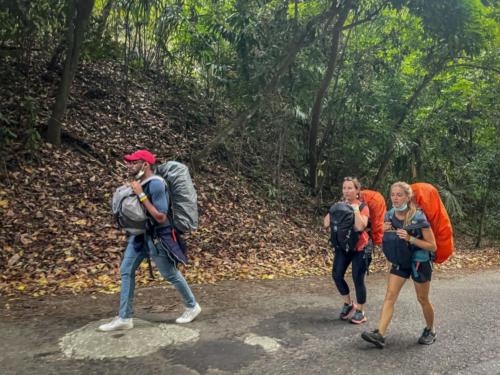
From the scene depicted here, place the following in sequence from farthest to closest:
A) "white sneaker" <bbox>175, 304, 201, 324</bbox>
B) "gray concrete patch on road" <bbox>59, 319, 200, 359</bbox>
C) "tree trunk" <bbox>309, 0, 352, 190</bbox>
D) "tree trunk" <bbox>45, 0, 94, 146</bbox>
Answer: "tree trunk" <bbox>309, 0, 352, 190</bbox> < "tree trunk" <bbox>45, 0, 94, 146</bbox> < "white sneaker" <bbox>175, 304, 201, 324</bbox> < "gray concrete patch on road" <bbox>59, 319, 200, 359</bbox>

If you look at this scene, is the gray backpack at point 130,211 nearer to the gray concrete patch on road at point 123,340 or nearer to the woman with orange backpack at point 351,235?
the gray concrete patch on road at point 123,340

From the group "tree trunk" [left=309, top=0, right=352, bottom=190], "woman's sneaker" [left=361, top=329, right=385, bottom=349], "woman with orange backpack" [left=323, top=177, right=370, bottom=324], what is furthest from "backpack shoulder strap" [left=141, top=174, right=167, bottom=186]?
"tree trunk" [left=309, top=0, right=352, bottom=190]

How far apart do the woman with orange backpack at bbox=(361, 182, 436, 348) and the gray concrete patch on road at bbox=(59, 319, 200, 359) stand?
1.93 m

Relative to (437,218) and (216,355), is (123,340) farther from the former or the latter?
(437,218)

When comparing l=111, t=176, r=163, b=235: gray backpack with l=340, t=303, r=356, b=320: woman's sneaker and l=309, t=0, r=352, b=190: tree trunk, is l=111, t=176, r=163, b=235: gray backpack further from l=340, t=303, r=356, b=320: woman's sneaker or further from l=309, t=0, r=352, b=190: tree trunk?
l=309, t=0, r=352, b=190: tree trunk

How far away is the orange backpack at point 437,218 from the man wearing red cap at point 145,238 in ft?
8.29

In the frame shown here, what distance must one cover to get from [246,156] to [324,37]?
4.12 metres

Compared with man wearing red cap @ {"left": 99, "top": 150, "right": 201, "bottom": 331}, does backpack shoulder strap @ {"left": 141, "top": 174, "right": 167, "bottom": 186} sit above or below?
above

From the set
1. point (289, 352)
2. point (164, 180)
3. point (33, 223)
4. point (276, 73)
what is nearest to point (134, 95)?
point (276, 73)

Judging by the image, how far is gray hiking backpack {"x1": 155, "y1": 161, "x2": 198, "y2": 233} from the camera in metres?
4.62

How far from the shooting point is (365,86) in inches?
497

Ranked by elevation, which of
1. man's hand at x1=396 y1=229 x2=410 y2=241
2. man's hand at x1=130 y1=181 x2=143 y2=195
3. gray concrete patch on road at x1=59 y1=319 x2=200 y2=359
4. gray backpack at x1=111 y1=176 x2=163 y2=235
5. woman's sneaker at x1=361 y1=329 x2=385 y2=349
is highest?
man's hand at x1=130 y1=181 x2=143 y2=195

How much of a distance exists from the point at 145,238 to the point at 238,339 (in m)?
1.42

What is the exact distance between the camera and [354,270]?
5.21 metres
